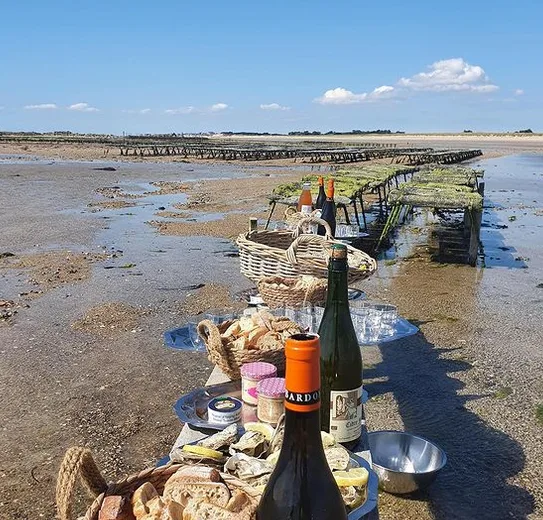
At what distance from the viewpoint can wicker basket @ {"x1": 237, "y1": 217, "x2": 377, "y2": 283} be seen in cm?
477

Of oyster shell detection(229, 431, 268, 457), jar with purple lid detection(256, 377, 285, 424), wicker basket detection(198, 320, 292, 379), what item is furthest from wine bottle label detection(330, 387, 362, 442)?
wicker basket detection(198, 320, 292, 379)

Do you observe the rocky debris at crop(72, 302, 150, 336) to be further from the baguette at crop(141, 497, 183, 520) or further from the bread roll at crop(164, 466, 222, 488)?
the baguette at crop(141, 497, 183, 520)

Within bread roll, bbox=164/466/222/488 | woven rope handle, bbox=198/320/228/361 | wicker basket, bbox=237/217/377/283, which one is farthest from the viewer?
wicker basket, bbox=237/217/377/283

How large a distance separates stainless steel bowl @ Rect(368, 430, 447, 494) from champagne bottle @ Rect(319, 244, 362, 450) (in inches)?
67.1

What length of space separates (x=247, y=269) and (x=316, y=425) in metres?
3.89

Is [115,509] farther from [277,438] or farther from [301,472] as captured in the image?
[277,438]

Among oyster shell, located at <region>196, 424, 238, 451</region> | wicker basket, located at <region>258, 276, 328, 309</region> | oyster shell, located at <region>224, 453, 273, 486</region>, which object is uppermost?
oyster shell, located at <region>224, 453, 273, 486</region>

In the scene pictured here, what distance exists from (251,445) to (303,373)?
851 mm

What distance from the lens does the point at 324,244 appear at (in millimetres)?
4941

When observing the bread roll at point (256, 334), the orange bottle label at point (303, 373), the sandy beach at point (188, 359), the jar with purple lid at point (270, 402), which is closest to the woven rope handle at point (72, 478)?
the orange bottle label at point (303, 373)

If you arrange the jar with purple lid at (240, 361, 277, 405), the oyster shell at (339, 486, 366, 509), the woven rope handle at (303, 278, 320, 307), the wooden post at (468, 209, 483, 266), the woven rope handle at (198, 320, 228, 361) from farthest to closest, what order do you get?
the wooden post at (468, 209, 483, 266) → the woven rope handle at (303, 278, 320, 307) → the woven rope handle at (198, 320, 228, 361) → the jar with purple lid at (240, 361, 277, 405) → the oyster shell at (339, 486, 366, 509)

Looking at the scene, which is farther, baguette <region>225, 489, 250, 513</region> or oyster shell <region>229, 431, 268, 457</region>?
oyster shell <region>229, 431, 268, 457</region>

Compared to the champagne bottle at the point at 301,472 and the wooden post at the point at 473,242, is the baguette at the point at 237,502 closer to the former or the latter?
the champagne bottle at the point at 301,472

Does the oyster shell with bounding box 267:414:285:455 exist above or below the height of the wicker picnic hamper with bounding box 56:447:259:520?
below
